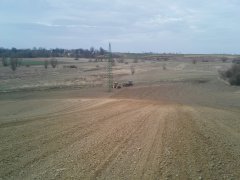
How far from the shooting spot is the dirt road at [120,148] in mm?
11438

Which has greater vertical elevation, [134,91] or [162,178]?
[162,178]

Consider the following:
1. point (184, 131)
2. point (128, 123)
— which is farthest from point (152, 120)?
point (184, 131)

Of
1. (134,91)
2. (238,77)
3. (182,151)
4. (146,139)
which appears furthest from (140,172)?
(238,77)

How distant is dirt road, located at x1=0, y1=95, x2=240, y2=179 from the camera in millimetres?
11438

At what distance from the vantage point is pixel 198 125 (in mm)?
19406

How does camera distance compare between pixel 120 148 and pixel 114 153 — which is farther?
pixel 120 148

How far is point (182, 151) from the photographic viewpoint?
13820 millimetres

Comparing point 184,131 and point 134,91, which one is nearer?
point 184,131

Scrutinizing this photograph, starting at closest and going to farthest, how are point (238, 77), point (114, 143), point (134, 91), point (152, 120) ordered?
1. point (114, 143)
2. point (152, 120)
3. point (134, 91)
4. point (238, 77)

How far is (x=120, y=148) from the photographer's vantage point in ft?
46.8

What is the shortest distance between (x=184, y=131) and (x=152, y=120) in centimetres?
361

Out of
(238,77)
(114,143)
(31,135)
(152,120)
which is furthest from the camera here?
(238,77)

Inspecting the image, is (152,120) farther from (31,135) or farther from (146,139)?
(31,135)

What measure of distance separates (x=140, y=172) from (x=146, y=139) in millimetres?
4516
